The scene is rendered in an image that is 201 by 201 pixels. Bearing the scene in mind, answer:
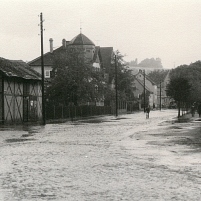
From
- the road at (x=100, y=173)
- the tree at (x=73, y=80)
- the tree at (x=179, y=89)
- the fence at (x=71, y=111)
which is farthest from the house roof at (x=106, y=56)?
the road at (x=100, y=173)

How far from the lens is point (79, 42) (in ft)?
277

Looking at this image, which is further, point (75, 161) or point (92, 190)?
point (75, 161)

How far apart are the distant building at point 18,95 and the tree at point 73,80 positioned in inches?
272

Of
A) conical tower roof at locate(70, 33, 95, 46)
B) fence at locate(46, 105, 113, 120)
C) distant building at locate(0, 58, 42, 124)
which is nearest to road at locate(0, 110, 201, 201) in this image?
distant building at locate(0, 58, 42, 124)

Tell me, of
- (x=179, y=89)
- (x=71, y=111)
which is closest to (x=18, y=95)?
(x=71, y=111)

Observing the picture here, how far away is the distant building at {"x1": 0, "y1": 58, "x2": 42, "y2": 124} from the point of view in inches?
1517

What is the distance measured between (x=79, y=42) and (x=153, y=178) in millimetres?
76267

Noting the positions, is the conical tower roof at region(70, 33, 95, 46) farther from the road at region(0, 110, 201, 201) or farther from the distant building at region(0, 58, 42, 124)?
the road at region(0, 110, 201, 201)

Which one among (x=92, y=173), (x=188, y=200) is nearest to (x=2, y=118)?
(x=92, y=173)

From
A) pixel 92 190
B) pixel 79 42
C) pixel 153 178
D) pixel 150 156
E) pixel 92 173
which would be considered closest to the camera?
pixel 92 190

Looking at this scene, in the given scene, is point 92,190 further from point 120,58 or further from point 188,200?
point 120,58

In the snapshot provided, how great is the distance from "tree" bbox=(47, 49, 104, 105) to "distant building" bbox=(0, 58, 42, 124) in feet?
22.6

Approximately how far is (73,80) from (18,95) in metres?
12.8

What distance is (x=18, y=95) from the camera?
41688 millimetres
